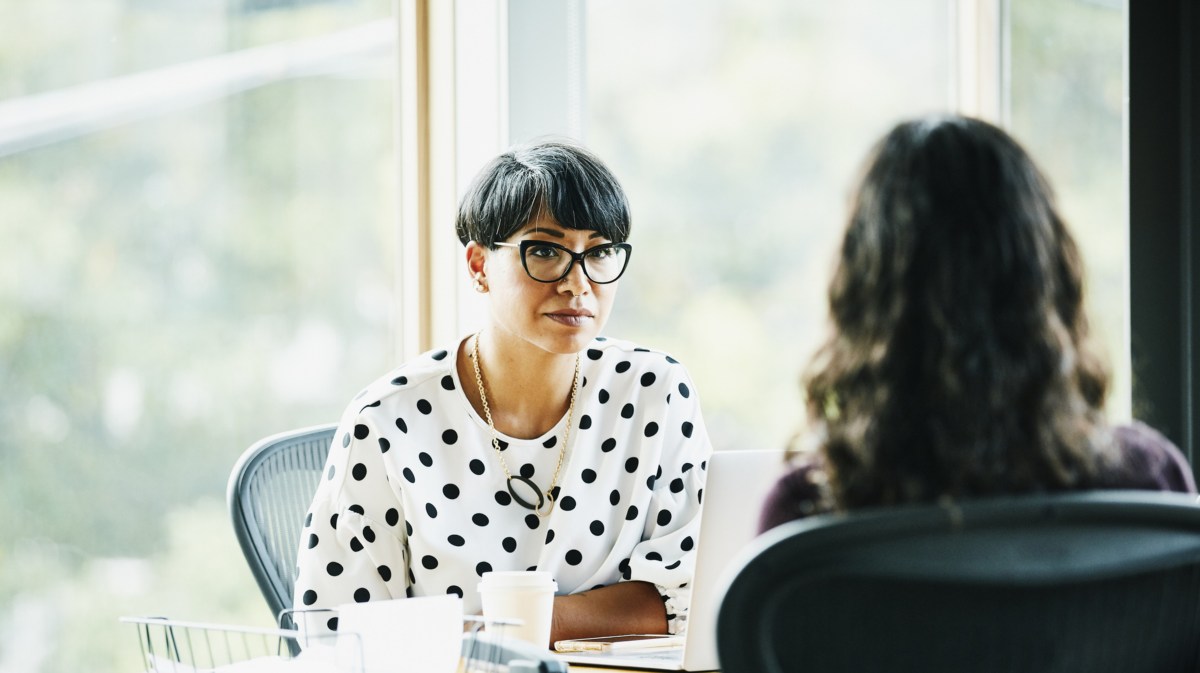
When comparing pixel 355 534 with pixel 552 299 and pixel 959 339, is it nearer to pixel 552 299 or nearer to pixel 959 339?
pixel 552 299

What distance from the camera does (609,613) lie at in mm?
1679

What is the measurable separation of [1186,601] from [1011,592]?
0.15 metres

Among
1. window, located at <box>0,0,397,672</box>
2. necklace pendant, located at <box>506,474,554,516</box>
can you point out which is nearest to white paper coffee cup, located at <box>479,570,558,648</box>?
necklace pendant, located at <box>506,474,554,516</box>

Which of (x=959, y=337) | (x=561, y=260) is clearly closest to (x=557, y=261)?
(x=561, y=260)

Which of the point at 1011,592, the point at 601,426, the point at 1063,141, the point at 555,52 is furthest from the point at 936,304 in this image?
the point at 555,52

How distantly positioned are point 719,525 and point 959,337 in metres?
0.48

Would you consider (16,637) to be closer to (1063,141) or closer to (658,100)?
(658,100)

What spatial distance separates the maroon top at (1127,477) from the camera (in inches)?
37.6

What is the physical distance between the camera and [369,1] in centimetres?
301

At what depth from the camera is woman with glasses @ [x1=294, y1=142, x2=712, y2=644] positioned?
5.86 feet

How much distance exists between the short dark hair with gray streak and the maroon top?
945 mm

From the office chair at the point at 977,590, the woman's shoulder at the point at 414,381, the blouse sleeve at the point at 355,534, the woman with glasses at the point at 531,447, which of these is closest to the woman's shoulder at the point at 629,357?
the woman with glasses at the point at 531,447

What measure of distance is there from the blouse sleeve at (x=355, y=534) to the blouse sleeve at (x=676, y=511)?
364 mm

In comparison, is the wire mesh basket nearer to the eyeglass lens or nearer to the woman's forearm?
the woman's forearm
